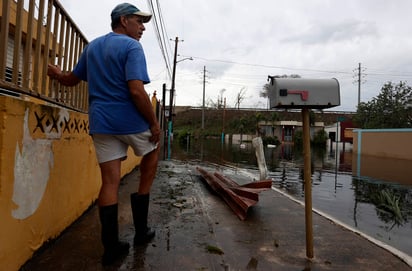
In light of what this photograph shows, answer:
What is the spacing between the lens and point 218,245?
2.97 meters

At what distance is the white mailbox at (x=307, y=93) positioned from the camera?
2682 millimetres

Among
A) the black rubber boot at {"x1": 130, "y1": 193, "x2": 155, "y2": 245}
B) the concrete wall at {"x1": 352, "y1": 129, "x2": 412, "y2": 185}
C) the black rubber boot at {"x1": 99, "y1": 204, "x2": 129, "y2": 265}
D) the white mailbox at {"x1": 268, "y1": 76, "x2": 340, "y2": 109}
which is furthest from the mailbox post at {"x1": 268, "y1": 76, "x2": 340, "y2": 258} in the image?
the concrete wall at {"x1": 352, "y1": 129, "x2": 412, "y2": 185}

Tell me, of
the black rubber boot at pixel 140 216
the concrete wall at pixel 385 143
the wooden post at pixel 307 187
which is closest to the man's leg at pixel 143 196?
the black rubber boot at pixel 140 216

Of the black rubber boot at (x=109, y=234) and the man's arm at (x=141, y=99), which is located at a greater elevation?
the man's arm at (x=141, y=99)

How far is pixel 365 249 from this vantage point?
2.99 metres

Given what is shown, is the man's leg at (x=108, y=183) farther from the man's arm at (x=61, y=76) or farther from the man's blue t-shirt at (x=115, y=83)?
the man's arm at (x=61, y=76)

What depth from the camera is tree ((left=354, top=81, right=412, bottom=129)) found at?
3077cm

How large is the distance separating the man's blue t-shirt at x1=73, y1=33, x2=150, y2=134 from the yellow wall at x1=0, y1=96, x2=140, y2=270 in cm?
44

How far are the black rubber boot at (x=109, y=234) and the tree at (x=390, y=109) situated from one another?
3398 centimetres

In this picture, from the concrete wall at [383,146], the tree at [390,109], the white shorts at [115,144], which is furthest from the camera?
the tree at [390,109]

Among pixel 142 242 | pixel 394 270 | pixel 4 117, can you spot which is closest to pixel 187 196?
pixel 142 242

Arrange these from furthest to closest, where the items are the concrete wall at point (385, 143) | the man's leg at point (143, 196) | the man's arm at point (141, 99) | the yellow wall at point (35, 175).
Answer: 1. the concrete wall at point (385, 143)
2. the man's leg at point (143, 196)
3. the man's arm at point (141, 99)
4. the yellow wall at point (35, 175)

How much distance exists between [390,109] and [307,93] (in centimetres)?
3406

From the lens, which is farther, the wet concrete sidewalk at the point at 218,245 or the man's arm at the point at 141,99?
the wet concrete sidewalk at the point at 218,245
